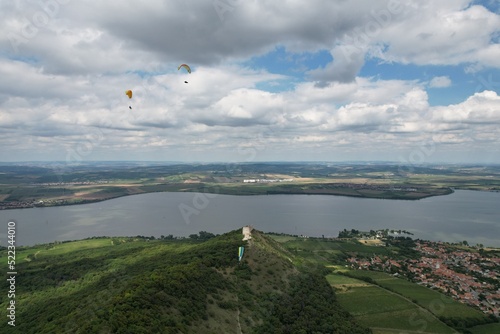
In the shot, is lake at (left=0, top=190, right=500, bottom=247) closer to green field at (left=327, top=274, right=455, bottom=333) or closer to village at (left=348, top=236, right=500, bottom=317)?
village at (left=348, top=236, right=500, bottom=317)

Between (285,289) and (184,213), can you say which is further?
(184,213)

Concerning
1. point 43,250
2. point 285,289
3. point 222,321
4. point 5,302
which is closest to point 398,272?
point 285,289

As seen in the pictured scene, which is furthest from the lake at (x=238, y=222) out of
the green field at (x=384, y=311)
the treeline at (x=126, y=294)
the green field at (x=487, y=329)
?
the green field at (x=487, y=329)

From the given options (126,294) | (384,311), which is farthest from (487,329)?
(126,294)

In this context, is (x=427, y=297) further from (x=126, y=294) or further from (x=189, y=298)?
(x=126, y=294)

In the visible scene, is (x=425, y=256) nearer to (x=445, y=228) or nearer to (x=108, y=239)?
(x=445, y=228)

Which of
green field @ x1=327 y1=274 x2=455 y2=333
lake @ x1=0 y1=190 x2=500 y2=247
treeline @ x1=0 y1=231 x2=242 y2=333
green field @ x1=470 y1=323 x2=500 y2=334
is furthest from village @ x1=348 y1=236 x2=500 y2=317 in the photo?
treeline @ x1=0 y1=231 x2=242 y2=333
